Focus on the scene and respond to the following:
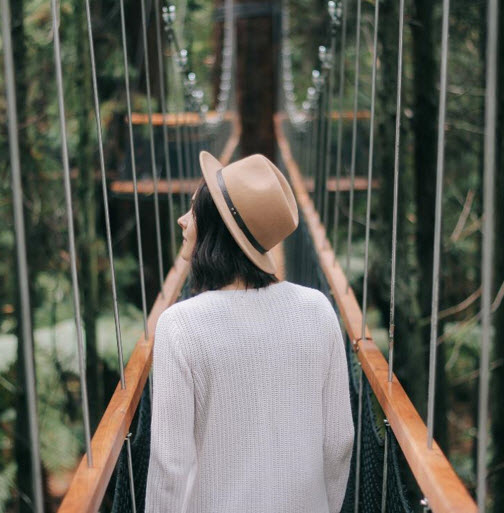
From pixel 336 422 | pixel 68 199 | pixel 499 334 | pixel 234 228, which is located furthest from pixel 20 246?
pixel 499 334

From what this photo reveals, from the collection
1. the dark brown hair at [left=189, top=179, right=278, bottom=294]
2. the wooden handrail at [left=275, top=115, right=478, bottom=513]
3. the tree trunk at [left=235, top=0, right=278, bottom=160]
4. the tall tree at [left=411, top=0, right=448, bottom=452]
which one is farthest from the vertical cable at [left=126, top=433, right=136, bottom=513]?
the tree trunk at [left=235, top=0, right=278, bottom=160]

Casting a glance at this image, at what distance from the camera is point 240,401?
46.4 inches

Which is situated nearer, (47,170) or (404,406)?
(404,406)

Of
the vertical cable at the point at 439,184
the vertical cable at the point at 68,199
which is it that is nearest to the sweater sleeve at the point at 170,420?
the vertical cable at the point at 68,199

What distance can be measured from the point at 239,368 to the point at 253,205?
23 centimetres

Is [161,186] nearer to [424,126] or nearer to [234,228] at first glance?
[424,126]

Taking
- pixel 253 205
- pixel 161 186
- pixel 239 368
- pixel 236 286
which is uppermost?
pixel 253 205

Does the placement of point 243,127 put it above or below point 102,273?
above

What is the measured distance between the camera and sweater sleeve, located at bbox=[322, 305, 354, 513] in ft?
4.12

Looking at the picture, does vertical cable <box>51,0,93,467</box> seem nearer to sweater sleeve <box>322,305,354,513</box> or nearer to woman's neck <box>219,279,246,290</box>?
woman's neck <box>219,279,246,290</box>

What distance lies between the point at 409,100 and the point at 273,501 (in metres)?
3.32

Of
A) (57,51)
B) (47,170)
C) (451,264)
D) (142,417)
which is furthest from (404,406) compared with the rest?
(451,264)

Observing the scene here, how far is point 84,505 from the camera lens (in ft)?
3.42

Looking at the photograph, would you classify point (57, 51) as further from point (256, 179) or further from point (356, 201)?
point (356, 201)
